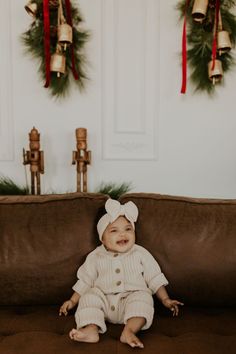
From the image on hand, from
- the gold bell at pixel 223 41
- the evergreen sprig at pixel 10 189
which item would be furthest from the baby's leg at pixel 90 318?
the gold bell at pixel 223 41

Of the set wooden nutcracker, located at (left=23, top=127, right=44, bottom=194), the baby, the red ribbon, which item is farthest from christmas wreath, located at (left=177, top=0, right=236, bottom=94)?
the baby

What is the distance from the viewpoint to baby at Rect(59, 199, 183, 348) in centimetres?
131

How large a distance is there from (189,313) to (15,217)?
2.37ft

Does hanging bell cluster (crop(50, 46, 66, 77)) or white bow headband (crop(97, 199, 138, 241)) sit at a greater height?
hanging bell cluster (crop(50, 46, 66, 77))

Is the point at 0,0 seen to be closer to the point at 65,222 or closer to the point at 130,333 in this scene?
the point at 65,222

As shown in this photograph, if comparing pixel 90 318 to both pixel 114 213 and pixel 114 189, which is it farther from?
pixel 114 189

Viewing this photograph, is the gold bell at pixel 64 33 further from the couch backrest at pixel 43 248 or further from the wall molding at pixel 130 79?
the couch backrest at pixel 43 248

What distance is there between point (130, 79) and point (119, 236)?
3.03 feet

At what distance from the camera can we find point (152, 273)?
1408 mm

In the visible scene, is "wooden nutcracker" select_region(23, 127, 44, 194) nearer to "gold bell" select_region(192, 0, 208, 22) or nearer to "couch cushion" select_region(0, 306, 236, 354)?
"couch cushion" select_region(0, 306, 236, 354)

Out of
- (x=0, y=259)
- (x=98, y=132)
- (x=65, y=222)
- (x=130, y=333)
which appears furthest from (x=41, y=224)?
(x=98, y=132)

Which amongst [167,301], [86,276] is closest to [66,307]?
[86,276]

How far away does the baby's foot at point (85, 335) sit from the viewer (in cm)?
116

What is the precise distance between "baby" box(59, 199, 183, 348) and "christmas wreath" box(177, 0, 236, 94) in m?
0.86
